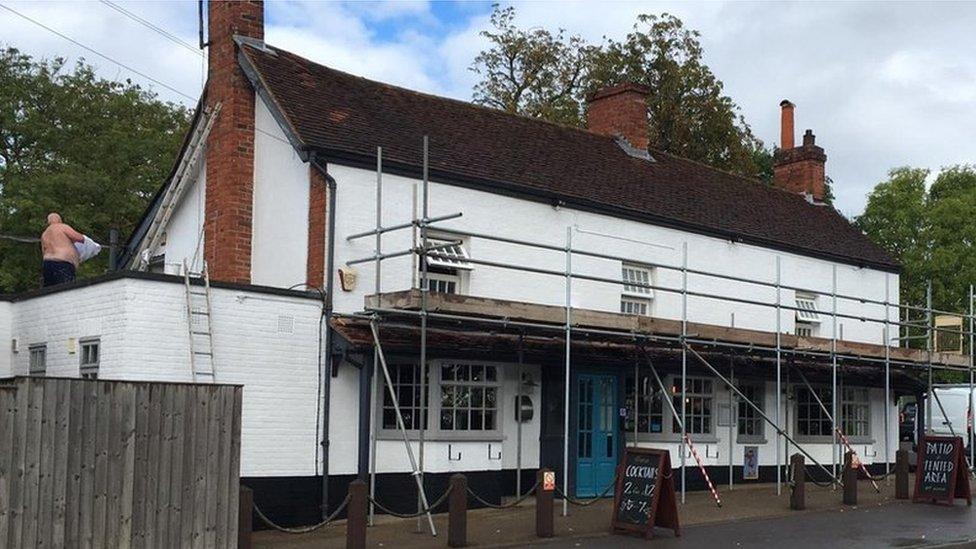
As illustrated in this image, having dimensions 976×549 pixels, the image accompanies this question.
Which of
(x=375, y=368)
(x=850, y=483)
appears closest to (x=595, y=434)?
(x=850, y=483)

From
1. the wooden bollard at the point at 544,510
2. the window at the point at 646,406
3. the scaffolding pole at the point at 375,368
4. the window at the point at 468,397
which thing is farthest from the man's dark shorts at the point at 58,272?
the window at the point at 646,406

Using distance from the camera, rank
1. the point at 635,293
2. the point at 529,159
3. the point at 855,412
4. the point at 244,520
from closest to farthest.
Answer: the point at 244,520 → the point at 529,159 → the point at 635,293 → the point at 855,412

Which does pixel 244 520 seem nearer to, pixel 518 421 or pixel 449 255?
pixel 449 255

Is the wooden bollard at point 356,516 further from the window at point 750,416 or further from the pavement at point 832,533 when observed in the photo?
the window at point 750,416

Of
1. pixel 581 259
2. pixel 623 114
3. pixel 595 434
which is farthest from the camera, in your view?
pixel 623 114

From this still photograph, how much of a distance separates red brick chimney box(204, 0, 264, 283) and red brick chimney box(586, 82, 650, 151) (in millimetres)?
9325

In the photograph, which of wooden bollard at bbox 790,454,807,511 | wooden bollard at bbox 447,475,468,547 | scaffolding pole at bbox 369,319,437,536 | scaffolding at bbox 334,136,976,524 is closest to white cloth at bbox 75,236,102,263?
scaffolding at bbox 334,136,976,524

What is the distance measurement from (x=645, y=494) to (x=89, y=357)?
7229 mm

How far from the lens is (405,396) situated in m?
16.3

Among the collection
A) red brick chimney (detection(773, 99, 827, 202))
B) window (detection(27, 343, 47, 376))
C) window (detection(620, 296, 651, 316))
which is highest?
red brick chimney (detection(773, 99, 827, 202))

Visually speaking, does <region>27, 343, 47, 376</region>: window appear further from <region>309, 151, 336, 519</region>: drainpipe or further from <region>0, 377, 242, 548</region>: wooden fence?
<region>0, 377, 242, 548</region>: wooden fence

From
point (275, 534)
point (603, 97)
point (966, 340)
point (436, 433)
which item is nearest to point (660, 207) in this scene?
point (603, 97)

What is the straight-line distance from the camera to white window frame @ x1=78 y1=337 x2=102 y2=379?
14.2m

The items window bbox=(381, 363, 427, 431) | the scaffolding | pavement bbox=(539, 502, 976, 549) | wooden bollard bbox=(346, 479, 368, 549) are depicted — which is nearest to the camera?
wooden bollard bbox=(346, 479, 368, 549)
